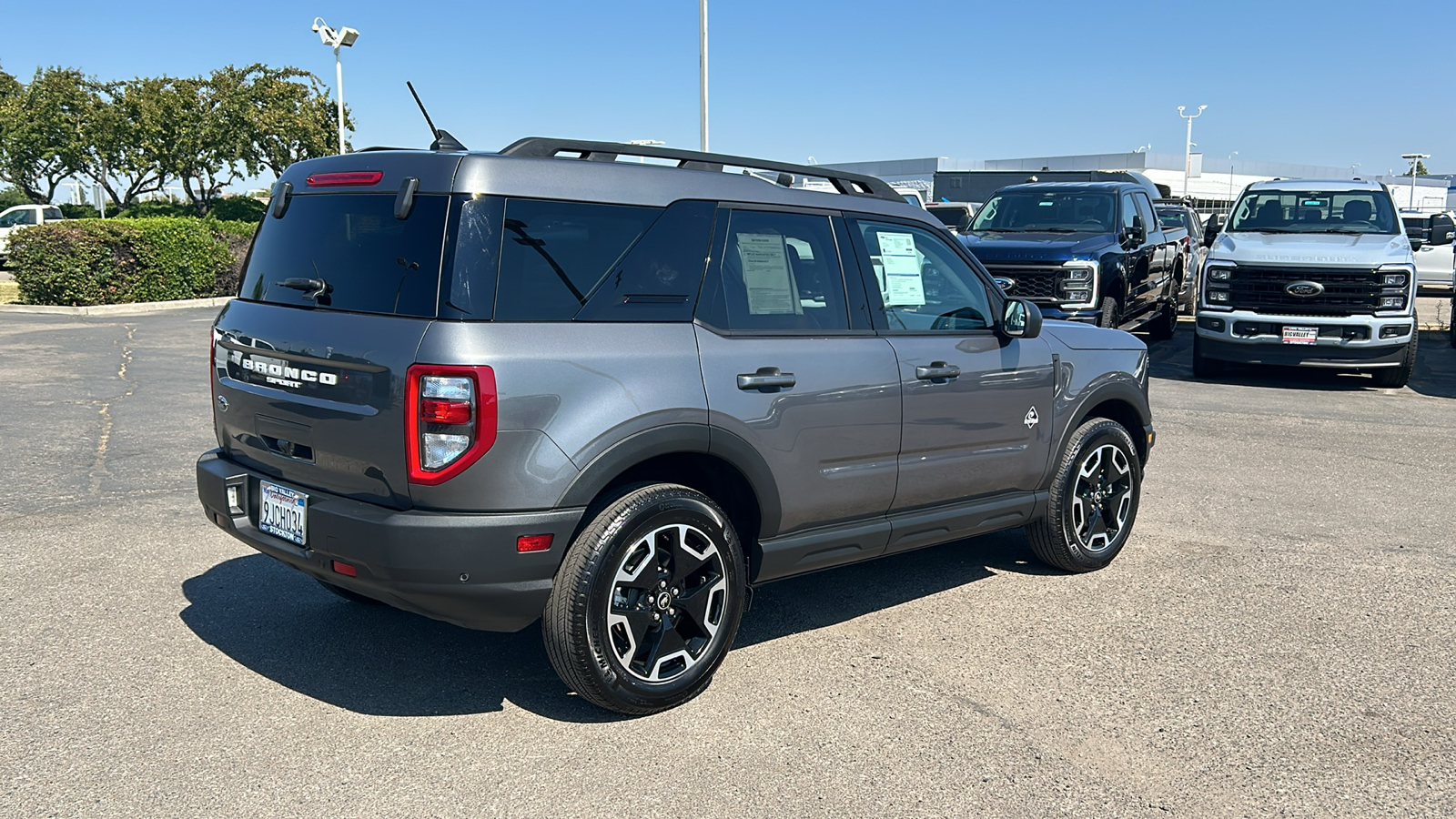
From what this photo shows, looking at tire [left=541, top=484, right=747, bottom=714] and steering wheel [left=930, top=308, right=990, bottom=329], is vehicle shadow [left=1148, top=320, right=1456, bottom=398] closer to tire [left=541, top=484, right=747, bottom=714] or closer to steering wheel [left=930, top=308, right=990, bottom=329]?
steering wheel [left=930, top=308, right=990, bottom=329]

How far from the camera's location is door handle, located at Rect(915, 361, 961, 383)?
4.92 metres

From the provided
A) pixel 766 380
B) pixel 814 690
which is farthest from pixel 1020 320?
pixel 814 690

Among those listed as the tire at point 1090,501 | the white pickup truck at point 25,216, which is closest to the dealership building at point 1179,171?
the white pickup truck at point 25,216

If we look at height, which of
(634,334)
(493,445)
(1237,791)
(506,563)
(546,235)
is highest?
(546,235)

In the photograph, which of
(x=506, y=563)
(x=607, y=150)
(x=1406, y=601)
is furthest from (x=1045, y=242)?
(x=506, y=563)

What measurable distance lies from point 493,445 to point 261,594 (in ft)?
7.68

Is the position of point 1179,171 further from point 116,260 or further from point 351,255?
point 351,255

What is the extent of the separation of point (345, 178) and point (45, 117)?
159 ft

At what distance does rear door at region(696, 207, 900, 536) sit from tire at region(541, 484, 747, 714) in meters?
0.29

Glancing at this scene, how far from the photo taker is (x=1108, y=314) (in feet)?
42.2

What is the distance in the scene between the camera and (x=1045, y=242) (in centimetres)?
1291

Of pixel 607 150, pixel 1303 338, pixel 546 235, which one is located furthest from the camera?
pixel 1303 338

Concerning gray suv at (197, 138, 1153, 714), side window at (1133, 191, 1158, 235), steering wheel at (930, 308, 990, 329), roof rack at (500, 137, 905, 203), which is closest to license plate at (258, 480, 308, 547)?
gray suv at (197, 138, 1153, 714)

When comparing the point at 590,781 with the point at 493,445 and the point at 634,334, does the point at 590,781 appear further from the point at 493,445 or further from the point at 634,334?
the point at 634,334
